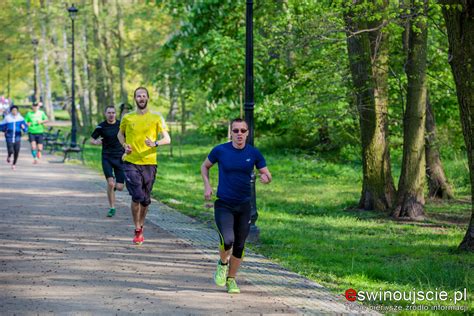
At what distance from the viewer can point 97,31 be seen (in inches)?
1777

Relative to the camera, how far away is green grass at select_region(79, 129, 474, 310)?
30.8 feet

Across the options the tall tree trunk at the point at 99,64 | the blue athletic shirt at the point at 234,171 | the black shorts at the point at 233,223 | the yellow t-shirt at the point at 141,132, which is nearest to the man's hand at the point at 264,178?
the blue athletic shirt at the point at 234,171

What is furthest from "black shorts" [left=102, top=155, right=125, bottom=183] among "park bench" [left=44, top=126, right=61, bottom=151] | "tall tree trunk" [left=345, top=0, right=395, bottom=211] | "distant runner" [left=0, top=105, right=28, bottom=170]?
"park bench" [left=44, top=126, right=61, bottom=151]

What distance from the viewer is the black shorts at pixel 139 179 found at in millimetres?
11188

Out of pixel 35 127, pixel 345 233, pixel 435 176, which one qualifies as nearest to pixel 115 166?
pixel 345 233

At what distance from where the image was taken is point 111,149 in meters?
13.9

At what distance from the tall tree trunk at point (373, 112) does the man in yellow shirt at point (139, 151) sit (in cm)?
617

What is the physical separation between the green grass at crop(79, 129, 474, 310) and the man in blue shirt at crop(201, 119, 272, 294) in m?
1.10

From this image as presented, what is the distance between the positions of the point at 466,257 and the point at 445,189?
871 cm

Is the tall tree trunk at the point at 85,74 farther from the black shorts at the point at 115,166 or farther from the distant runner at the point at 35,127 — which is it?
the black shorts at the point at 115,166

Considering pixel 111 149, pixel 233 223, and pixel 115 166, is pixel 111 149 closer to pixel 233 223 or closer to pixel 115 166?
pixel 115 166

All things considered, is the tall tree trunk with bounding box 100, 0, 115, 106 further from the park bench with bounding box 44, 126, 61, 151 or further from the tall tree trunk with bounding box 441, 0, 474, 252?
the tall tree trunk with bounding box 441, 0, 474, 252

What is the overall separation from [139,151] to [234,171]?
314 centimetres

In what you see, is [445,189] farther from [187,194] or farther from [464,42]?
[464,42]
